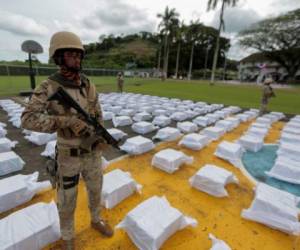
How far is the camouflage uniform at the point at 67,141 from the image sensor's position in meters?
1.42

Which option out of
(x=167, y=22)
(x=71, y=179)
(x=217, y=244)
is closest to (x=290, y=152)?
(x=217, y=244)

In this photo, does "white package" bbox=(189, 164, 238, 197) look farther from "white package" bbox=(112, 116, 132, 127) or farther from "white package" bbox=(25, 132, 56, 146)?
"white package" bbox=(112, 116, 132, 127)

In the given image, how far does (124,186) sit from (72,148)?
1296 mm

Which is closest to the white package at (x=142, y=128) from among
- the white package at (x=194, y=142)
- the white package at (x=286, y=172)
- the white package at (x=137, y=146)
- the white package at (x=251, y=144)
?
the white package at (x=137, y=146)

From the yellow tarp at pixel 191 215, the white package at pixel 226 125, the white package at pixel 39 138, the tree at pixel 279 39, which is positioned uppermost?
the tree at pixel 279 39

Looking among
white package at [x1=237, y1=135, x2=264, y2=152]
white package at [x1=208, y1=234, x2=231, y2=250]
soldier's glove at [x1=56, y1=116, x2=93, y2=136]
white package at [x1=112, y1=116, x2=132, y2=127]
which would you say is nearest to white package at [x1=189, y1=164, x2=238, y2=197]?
white package at [x1=208, y1=234, x2=231, y2=250]

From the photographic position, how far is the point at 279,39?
3459 cm

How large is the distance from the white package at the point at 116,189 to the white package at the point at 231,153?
90.7 inches

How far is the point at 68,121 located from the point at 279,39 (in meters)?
45.4

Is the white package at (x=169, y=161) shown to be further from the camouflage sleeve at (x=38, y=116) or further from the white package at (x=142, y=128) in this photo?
the camouflage sleeve at (x=38, y=116)

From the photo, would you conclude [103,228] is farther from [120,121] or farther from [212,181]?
[120,121]

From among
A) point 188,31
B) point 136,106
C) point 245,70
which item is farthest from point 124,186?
point 245,70

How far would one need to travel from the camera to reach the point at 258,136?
17.3 ft

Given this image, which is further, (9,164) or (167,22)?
(167,22)
